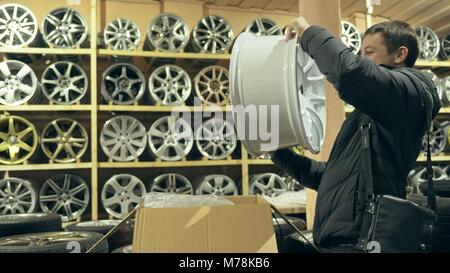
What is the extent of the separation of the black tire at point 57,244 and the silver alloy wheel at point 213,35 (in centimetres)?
270

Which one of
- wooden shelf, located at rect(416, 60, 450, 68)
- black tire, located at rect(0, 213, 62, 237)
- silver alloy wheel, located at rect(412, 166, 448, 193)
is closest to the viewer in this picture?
black tire, located at rect(0, 213, 62, 237)

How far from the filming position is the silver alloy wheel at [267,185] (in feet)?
16.7

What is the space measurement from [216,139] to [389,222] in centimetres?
348

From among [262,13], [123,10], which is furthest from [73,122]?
[262,13]

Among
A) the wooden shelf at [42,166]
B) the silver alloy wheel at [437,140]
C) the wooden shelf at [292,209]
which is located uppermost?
the silver alloy wheel at [437,140]

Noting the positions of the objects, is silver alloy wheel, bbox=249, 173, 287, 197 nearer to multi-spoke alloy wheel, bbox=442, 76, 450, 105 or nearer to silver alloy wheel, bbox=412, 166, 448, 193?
silver alloy wheel, bbox=412, 166, 448, 193

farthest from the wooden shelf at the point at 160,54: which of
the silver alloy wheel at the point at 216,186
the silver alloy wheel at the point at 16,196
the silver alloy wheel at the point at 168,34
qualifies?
the silver alloy wheel at the point at 16,196

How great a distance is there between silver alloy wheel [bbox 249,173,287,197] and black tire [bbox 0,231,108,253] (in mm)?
2428

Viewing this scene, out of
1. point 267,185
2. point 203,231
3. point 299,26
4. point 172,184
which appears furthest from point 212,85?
point 203,231

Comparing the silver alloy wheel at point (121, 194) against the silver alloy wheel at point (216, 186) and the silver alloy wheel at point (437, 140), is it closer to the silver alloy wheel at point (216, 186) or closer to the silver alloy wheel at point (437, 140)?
the silver alloy wheel at point (216, 186)

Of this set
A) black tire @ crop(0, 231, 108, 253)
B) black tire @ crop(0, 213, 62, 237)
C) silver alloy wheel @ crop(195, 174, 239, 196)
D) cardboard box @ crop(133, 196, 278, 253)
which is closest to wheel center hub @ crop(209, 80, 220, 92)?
silver alloy wheel @ crop(195, 174, 239, 196)

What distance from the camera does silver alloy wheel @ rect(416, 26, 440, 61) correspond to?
18.4 feet

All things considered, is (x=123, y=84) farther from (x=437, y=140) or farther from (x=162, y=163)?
(x=437, y=140)

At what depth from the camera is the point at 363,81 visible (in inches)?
57.9
